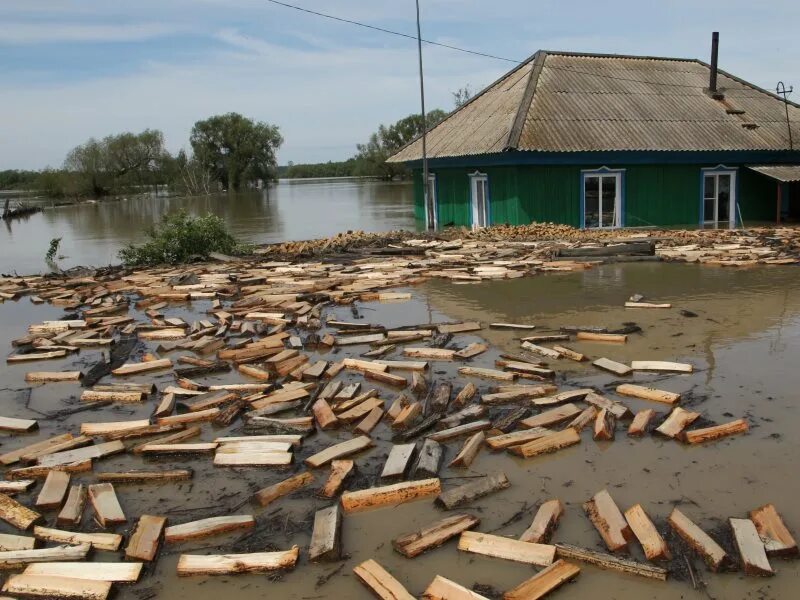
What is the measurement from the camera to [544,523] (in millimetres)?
4422

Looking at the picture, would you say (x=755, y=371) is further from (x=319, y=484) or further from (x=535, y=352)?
(x=319, y=484)

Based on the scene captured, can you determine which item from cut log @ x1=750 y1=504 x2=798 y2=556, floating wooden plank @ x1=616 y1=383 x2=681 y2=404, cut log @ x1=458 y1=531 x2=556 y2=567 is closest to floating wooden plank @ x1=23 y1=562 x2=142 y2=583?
cut log @ x1=458 y1=531 x2=556 y2=567

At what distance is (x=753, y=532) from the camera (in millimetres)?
4203

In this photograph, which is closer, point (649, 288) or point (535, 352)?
point (535, 352)

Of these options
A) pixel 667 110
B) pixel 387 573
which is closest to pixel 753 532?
pixel 387 573

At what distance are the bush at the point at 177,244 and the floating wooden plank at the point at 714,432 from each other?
15.2 meters

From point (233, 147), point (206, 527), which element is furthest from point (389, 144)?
point (206, 527)

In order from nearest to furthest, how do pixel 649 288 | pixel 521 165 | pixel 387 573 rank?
1. pixel 387 573
2. pixel 649 288
3. pixel 521 165

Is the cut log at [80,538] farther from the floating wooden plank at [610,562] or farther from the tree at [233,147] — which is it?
the tree at [233,147]

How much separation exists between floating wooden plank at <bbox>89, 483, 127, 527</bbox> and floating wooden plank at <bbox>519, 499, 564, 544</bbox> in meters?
2.82

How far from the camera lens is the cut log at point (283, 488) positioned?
491 centimetres

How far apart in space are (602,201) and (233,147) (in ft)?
274

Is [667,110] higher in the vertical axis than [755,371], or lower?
higher

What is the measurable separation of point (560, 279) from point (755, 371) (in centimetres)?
665
